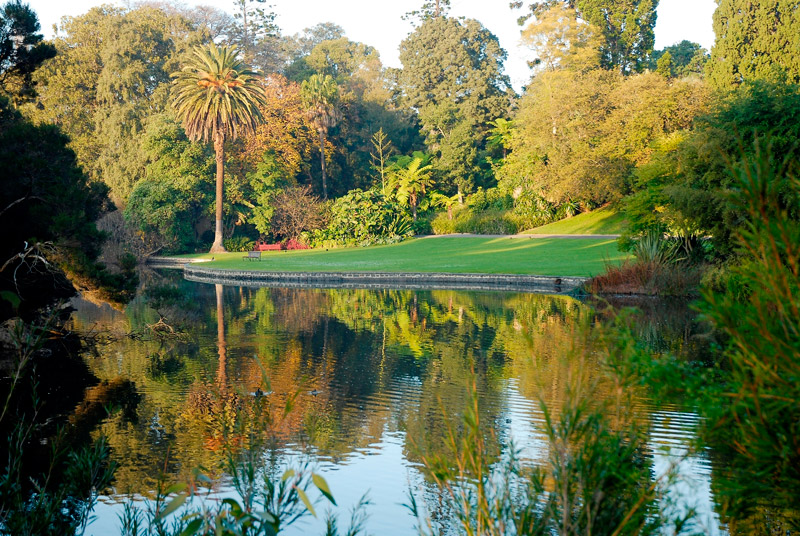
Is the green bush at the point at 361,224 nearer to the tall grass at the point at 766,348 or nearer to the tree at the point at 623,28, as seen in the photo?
the tree at the point at 623,28

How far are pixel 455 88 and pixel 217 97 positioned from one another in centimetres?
1744

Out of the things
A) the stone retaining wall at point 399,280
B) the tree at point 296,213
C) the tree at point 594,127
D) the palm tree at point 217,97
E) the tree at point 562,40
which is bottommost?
the stone retaining wall at point 399,280

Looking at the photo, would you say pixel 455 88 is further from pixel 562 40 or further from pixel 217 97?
pixel 217 97

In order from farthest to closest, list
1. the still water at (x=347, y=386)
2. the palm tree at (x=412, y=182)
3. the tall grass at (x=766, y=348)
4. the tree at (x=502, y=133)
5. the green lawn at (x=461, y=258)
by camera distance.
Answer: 1. the tree at (x=502, y=133)
2. the palm tree at (x=412, y=182)
3. the green lawn at (x=461, y=258)
4. the still water at (x=347, y=386)
5. the tall grass at (x=766, y=348)

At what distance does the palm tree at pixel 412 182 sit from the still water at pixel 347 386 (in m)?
25.6

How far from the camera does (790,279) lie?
257 centimetres

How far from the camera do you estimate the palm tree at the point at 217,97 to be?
4000 cm

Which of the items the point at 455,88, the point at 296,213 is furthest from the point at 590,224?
the point at 455,88

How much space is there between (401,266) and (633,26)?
24.0 m

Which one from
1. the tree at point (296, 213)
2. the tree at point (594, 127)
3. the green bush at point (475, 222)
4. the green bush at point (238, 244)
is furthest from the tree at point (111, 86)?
the tree at point (594, 127)

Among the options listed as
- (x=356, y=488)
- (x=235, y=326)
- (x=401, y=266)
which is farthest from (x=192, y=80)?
(x=356, y=488)

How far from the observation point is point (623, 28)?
45.0 m

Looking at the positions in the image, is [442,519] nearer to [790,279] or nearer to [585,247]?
[790,279]

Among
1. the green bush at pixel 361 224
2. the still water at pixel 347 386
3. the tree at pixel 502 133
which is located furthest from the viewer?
the tree at pixel 502 133
